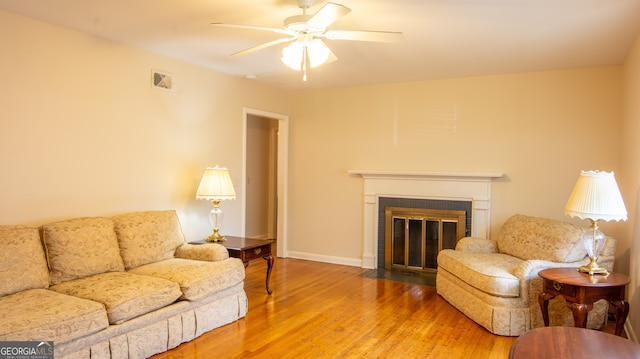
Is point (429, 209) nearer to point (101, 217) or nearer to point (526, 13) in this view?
point (526, 13)

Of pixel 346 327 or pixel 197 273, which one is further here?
pixel 346 327

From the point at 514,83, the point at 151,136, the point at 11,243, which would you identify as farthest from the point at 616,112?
the point at 11,243

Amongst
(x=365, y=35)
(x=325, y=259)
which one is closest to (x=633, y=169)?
(x=365, y=35)

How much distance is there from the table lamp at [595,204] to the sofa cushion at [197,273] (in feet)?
8.79

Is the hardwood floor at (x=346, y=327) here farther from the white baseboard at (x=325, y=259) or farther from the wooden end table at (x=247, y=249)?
the white baseboard at (x=325, y=259)

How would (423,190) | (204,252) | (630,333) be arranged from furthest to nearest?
(423,190)
(204,252)
(630,333)

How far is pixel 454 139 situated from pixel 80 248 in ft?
13.4

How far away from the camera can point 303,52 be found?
10.0 feet

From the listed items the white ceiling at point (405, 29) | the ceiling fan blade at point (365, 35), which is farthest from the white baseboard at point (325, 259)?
the ceiling fan blade at point (365, 35)

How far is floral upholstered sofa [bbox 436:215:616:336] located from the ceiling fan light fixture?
223 cm

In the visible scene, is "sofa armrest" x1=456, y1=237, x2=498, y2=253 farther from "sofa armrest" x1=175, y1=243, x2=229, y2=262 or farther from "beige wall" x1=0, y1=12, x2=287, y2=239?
"beige wall" x1=0, y1=12, x2=287, y2=239

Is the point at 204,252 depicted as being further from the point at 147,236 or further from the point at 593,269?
the point at 593,269

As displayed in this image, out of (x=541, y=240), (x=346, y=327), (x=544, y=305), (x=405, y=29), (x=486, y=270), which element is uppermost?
(x=405, y=29)

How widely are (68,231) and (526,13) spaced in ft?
11.9
